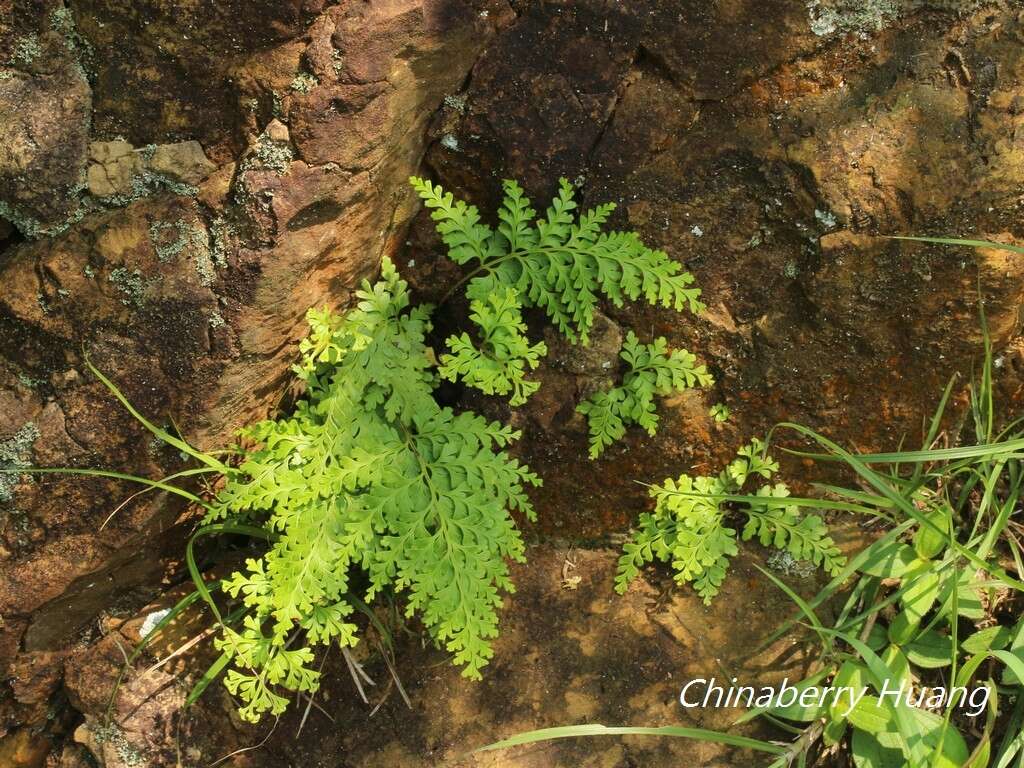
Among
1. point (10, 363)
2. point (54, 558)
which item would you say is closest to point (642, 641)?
point (54, 558)

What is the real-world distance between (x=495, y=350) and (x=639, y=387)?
599 mm

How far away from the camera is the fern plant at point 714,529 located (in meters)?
3.49

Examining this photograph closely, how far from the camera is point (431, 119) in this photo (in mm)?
3426

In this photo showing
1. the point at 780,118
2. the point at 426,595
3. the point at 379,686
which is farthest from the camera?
the point at 379,686

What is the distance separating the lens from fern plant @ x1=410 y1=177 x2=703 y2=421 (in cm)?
328

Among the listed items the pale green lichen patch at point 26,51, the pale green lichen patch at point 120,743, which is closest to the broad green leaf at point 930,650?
the pale green lichen patch at point 120,743

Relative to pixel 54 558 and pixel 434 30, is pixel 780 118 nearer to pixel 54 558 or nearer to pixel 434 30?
pixel 434 30

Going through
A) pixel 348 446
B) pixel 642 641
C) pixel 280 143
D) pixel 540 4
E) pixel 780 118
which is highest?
pixel 540 4

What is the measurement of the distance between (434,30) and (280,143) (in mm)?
694

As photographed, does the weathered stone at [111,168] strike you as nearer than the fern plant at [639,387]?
Yes

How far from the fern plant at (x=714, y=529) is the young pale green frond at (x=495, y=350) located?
0.75 meters

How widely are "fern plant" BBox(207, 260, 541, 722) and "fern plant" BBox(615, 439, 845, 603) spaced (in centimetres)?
59

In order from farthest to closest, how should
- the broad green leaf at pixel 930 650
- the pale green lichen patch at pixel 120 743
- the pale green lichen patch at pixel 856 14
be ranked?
the pale green lichen patch at pixel 120 743
the broad green leaf at pixel 930 650
the pale green lichen patch at pixel 856 14

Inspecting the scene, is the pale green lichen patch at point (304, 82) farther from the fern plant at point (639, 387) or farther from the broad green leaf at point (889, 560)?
the broad green leaf at point (889, 560)
